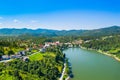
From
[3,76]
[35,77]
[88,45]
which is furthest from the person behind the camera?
[88,45]

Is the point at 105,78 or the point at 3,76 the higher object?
the point at 3,76

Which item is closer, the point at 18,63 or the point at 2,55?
the point at 18,63

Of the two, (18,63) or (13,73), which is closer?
(13,73)

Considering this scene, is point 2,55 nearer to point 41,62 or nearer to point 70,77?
point 41,62

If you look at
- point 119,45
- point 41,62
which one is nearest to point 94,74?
point 41,62

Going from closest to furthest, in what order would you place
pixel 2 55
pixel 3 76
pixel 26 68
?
1. pixel 3 76
2. pixel 26 68
3. pixel 2 55

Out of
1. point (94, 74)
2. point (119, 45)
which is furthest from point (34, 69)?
point (119, 45)

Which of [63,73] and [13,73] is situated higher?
[13,73]

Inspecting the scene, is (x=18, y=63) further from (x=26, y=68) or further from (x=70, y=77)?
(x=70, y=77)

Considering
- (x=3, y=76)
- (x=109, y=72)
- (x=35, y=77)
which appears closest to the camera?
(x=3, y=76)
